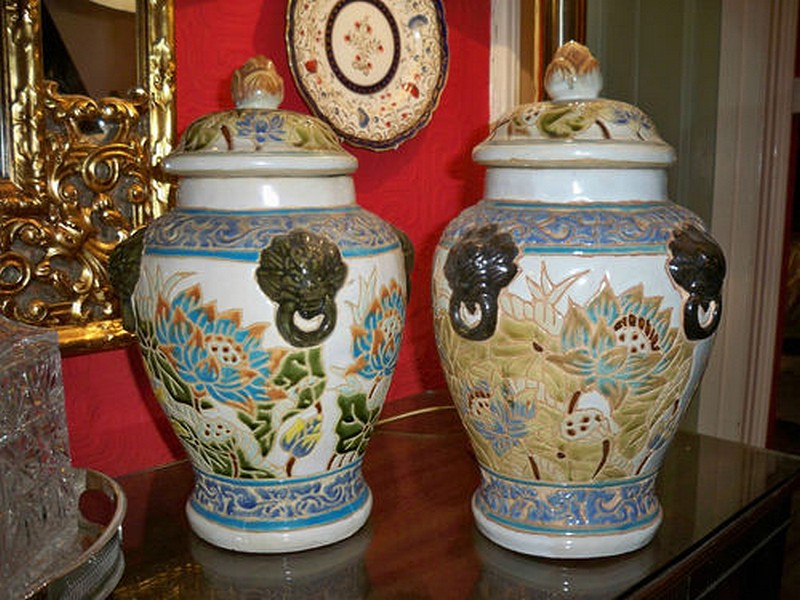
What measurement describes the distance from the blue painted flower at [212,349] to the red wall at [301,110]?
301 millimetres

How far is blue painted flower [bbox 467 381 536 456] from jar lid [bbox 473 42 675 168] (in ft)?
0.69

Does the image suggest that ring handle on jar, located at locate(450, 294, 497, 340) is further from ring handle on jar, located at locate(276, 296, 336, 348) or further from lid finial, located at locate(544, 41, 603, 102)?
lid finial, located at locate(544, 41, 603, 102)

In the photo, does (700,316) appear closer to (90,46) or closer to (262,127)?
(262,127)

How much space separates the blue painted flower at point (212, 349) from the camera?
73 centimetres

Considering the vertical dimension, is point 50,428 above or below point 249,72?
below

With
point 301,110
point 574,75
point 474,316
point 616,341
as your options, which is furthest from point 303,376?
point 301,110

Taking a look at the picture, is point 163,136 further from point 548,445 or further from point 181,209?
point 548,445

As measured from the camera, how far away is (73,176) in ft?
3.07

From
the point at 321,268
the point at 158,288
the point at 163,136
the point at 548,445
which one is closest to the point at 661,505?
the point at 548,445

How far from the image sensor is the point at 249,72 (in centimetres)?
81

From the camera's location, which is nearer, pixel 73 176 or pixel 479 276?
pixel 479 276

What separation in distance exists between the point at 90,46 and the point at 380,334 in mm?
467

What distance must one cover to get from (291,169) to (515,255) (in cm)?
Result: 21

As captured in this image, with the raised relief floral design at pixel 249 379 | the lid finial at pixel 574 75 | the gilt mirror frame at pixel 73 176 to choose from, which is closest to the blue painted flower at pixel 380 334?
the raised relief floral design at pixel 249 379
